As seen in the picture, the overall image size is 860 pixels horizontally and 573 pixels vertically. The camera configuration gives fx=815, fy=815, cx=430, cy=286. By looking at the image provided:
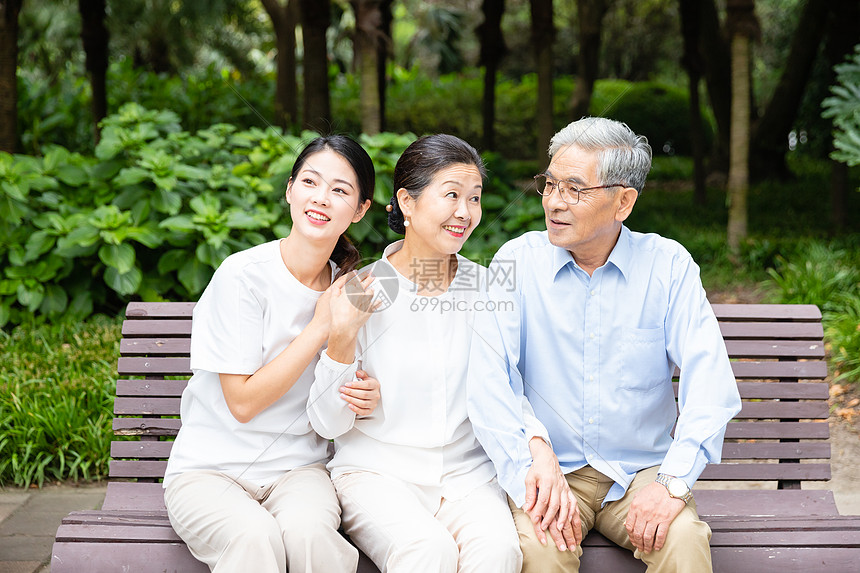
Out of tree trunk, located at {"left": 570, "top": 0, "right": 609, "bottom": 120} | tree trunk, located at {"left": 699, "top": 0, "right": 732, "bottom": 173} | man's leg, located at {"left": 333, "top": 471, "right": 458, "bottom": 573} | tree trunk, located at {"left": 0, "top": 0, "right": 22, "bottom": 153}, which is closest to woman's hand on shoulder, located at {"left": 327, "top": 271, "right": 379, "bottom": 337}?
man's leg, located at {"left": 333, "top": 471, "right": 458, "bottom": 573}

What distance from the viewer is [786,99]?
1080 cm

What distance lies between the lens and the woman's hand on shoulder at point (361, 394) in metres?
2.34

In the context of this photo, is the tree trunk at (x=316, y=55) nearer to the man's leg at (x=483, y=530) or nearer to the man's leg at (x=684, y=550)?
the man's leg at (x=483, y=530)

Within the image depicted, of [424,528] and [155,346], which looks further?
[155,346]

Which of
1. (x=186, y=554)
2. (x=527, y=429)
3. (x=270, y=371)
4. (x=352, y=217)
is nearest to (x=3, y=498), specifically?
(x=186, y=554)

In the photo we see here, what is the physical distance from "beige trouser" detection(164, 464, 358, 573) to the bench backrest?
1.89 ft

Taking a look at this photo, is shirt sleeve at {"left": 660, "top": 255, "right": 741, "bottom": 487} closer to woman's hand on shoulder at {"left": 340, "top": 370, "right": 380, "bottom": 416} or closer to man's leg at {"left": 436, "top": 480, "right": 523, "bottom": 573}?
man's leg at {"left": 436, "top": 480, "right": 523, "bottom": 573}

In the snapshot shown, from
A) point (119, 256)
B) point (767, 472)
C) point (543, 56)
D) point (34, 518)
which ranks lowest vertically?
point (34, 518)

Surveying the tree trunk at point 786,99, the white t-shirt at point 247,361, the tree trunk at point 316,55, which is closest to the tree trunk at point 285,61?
the tree trunk at point 316,55

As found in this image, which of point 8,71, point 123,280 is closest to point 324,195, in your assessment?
point 123,280

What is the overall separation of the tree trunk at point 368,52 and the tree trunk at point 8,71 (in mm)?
2395

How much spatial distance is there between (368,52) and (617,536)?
4479 millimetres

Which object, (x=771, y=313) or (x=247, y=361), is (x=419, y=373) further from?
(x=771, y=313)

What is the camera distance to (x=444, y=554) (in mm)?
2158
